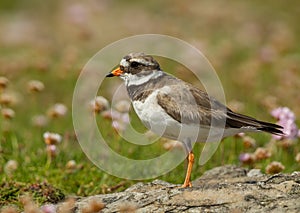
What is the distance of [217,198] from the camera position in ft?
18.4

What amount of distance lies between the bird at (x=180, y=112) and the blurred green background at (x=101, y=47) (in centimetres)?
144

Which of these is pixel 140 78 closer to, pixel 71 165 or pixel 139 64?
pixel 139 64

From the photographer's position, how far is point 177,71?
14828 millimetres

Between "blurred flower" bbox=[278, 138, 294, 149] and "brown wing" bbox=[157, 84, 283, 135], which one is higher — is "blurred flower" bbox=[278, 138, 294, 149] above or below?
above

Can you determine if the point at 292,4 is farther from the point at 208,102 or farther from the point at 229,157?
the point at 208,102

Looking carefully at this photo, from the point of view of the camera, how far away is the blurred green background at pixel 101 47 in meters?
8.38

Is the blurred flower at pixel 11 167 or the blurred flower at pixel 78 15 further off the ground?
the blurred flower at pixel 78 15

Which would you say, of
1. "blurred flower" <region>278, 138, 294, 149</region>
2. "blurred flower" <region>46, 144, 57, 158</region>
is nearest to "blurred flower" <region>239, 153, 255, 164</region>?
"blurred flower" <region>278, 138, 294, 149</region>

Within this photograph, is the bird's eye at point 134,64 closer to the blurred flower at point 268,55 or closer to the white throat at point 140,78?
the white throat at point 140,78

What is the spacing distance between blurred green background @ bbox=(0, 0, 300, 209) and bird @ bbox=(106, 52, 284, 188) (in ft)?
4.73

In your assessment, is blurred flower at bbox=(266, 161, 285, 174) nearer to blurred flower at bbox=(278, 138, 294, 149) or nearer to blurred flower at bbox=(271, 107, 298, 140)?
blurred flower at bbox=(271, 107, 298, 140)

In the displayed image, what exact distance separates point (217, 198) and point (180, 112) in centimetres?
122

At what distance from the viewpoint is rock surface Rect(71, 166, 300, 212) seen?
213 inches

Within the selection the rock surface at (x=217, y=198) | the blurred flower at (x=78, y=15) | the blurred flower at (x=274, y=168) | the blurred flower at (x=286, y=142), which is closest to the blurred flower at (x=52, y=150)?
the rock surface at (x=217, y=198)
